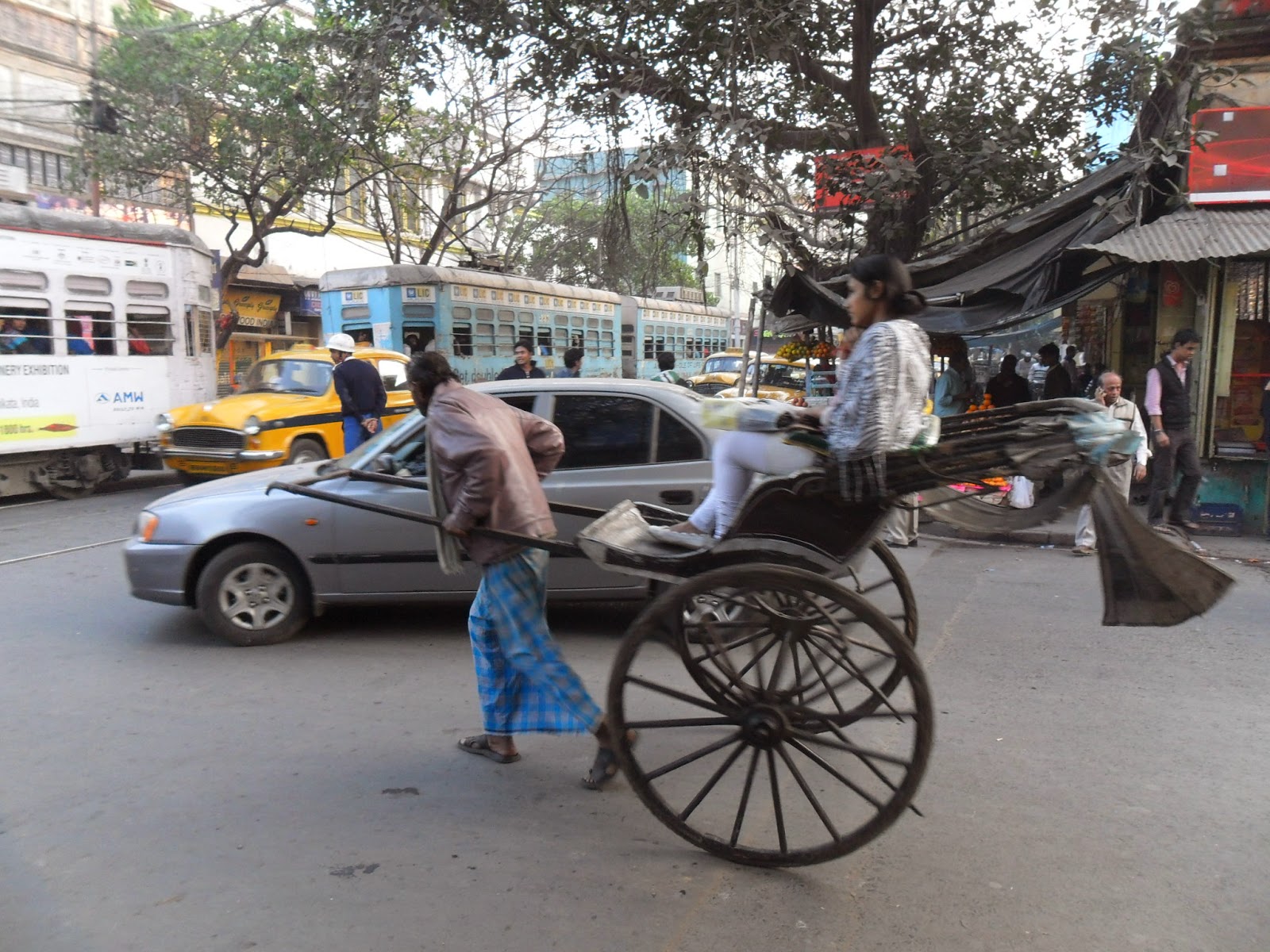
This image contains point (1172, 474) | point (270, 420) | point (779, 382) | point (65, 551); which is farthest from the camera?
point (779, 382)

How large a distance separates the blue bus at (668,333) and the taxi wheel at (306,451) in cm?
1342

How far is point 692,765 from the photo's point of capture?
400 centimetres

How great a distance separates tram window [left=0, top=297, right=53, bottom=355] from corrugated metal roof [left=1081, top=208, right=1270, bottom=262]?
1114cm

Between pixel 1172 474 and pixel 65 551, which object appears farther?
pixel 1172 474

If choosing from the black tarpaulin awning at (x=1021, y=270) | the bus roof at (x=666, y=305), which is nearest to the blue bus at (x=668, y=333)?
the bus roof at (x=666, y=305)

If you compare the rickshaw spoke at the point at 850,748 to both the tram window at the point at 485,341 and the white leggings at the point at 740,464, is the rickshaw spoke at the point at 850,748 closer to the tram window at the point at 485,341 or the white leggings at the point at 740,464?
Answer: the white leggings at the point at 740,464

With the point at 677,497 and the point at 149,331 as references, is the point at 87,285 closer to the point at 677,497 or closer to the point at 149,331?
the point at 149,331

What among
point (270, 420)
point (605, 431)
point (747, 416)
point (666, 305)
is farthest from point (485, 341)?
point (747, 416)

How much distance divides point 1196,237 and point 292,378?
996 centimetres

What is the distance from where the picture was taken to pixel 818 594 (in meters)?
2.96

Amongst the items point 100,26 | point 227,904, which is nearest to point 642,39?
point 227,904

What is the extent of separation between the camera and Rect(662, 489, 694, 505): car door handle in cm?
558

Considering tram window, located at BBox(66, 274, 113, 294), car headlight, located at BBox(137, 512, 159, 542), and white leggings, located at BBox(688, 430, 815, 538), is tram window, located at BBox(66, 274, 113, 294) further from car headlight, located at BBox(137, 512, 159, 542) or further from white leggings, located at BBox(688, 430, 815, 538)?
white leggings, located at BBox(688, 430, 815, 538)

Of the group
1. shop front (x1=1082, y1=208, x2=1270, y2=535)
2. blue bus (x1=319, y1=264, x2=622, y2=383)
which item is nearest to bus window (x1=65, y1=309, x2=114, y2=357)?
blue bus (x1=319, y1=264, x2=622, y2=383)
